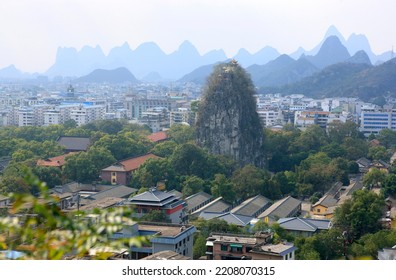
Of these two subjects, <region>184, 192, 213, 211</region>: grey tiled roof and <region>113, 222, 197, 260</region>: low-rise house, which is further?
<region>184, 192, 213, 211</region>: grey tiled roof

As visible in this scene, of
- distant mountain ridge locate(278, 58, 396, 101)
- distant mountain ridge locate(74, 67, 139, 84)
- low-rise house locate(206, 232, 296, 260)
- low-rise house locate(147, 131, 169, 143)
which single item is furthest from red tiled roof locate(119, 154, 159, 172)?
A: distant mountain ridge locate(74, 67, 139, 84)

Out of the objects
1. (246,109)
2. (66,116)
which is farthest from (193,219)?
(66,116)

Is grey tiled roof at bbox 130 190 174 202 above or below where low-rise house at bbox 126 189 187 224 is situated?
above

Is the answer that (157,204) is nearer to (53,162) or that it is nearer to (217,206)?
(217,206)

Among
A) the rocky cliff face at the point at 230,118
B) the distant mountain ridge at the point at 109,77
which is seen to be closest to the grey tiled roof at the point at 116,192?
the rocky cliff face at the point at 230,118

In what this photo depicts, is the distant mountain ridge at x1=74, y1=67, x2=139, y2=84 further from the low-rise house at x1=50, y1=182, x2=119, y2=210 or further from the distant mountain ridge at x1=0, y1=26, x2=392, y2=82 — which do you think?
the low-rise house at x1=50, y1=182, x2=119, y2=210

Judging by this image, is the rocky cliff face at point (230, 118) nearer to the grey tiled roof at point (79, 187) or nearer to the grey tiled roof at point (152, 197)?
the grey tiled roof at point (79, 187)

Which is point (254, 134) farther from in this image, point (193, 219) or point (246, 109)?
point (193, 219)
